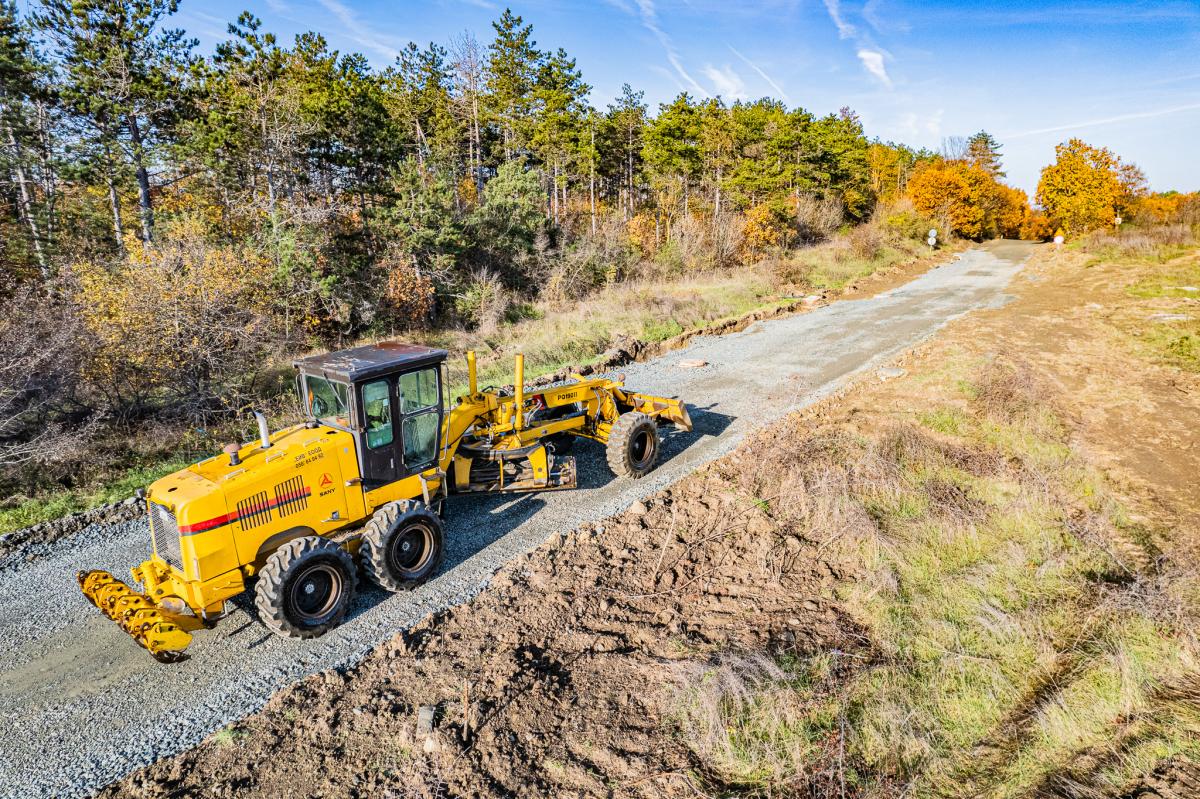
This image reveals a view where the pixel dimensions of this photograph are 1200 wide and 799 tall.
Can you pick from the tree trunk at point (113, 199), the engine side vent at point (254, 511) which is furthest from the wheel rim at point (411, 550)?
the tree trunk at point (113, 199)

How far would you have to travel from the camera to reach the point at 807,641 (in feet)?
18.9

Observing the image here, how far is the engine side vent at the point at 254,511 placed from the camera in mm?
5656

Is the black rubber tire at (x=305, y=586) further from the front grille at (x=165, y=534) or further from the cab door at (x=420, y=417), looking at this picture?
the cab door at (x=420, y=417)

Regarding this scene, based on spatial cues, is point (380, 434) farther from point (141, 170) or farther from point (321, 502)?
point (141, 170)

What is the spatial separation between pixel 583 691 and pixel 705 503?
3927 millimetres

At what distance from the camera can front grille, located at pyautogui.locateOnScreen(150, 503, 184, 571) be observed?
5563mm

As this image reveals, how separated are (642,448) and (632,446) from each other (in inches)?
13.8

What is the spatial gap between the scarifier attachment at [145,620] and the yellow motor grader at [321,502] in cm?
1

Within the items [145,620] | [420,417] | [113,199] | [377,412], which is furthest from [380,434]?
[113,199]

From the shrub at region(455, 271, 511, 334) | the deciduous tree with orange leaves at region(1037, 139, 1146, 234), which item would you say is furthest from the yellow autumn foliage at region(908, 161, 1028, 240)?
the shrub at region(455, 271, 511, 334)

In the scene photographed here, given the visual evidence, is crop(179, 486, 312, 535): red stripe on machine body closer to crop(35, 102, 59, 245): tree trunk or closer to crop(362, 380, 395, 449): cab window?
crop(362, 380, 395, 449): cab window

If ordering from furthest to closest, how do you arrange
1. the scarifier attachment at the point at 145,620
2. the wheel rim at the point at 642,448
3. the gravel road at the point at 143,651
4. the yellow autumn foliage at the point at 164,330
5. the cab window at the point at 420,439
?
the yellow autumn foliage at the point at 164,330
the wheel rim at the point at 642,448
the cab window at the point at 420,439
the scarifier attachment at the point at 145,620
the gravel road at the point at 143,651

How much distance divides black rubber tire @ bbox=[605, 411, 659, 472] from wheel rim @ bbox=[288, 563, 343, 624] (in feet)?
14.4

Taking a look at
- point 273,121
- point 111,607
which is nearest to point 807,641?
point 111,607
